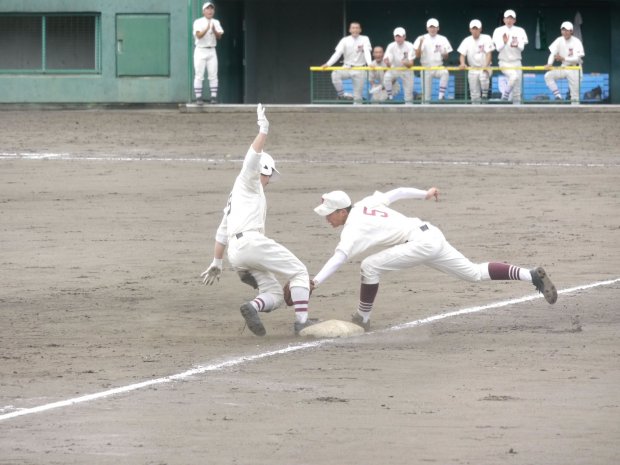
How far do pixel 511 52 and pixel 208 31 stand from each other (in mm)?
6010

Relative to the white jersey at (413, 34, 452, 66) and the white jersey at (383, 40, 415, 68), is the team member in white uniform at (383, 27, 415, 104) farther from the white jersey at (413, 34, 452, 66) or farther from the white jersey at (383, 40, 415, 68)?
the white jersey at (413, 34, 452, 66)

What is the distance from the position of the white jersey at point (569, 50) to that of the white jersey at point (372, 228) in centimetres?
1826

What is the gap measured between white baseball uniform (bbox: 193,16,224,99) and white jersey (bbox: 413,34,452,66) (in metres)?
4.02

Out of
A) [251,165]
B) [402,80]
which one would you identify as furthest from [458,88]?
[251,165]

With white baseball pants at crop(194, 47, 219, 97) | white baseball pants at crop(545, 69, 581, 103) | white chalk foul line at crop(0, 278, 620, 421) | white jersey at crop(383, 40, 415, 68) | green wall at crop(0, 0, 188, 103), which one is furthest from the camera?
green wall at crop(0, 0, 188, 103)

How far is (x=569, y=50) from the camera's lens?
28.0 meters

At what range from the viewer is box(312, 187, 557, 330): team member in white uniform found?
1010 centimetres

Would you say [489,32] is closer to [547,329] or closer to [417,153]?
[417,153]

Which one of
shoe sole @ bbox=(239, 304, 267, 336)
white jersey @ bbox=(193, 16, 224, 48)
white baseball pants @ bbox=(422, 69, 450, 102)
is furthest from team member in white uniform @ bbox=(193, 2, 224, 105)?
shoe sole @ bbox=(239, 304, 267, 336)

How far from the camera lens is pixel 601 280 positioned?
12.4m

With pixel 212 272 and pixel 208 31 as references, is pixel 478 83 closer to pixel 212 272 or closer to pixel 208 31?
pixel 208 31

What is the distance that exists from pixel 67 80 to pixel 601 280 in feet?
66.9

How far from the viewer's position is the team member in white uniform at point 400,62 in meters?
28.0

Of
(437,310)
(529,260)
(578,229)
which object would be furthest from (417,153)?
(437,310)
